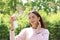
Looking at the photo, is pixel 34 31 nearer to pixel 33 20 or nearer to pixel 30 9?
pixel 33 20

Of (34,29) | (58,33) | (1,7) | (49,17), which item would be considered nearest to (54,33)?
(58,33)

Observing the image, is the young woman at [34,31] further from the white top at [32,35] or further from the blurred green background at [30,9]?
the blurred green background at [30,9]

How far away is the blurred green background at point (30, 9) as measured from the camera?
582cm

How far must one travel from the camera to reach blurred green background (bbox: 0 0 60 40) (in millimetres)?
5824

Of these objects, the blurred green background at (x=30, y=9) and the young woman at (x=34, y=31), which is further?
the blurred green background at (x=30, y=9)

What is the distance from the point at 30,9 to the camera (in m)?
6.54

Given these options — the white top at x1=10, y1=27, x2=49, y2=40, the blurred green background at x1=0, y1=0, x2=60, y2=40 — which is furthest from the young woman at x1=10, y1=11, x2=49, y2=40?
the blurred green background at x1=0, y1=0, x2=60, y2=40

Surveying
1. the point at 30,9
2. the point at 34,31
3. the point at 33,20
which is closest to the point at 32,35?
the point at 34,31

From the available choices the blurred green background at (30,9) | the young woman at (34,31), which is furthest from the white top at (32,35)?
the blurred green background at (30,9)

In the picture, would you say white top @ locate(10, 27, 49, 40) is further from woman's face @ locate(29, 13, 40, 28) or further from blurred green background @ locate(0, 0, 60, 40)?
blurred green background @ locate(0, 0, 60, 40)

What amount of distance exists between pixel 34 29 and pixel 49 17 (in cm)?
299

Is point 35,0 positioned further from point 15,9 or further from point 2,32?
point 2,32

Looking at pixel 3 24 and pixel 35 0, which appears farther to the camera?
pixel 35 0

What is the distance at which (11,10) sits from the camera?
21.3 feet
